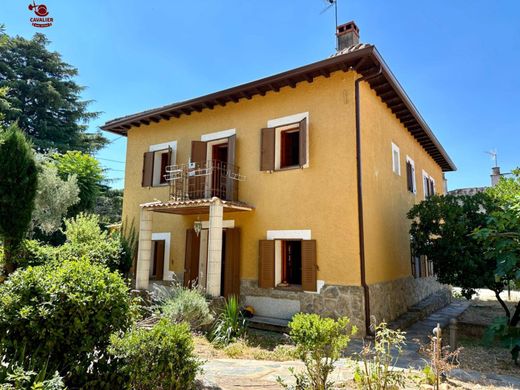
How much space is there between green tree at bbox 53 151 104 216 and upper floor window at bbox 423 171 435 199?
58.8 feet

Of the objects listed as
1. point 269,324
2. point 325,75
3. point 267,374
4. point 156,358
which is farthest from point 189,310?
point 325,75

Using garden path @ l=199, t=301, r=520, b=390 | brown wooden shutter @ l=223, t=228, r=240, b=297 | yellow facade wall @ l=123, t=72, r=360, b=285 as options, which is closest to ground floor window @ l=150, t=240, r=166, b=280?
yellow facade wall @ l=123, t=72, r=360, b=285

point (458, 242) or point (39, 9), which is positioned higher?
point (39, 9)

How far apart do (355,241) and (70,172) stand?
16758 mm

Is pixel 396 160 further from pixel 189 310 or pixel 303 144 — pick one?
pixel 189 310

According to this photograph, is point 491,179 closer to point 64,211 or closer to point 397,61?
point 397,61

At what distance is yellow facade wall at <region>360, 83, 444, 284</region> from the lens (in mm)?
9547

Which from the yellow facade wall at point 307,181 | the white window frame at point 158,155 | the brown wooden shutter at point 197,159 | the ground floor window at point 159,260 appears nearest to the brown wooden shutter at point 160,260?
the ground floor window at point 159,260

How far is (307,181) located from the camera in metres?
9.67

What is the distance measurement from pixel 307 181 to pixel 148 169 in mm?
6868

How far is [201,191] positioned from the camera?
36.8ft

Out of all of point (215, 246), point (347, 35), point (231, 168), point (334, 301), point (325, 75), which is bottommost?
point (334, 301)

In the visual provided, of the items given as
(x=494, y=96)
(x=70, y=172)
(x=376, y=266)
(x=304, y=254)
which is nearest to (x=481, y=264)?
(x=376, y=266)

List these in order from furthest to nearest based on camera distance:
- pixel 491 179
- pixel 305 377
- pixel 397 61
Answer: pixel 491 179, pixel 397 61, pixel 305 377
